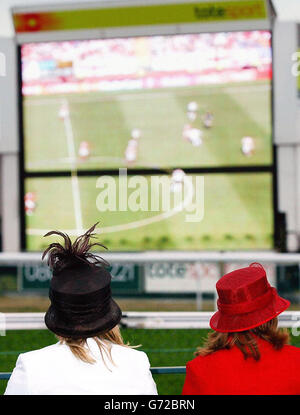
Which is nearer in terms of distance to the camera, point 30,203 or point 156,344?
point 156,344

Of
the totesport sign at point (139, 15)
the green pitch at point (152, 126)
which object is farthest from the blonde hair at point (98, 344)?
the totesport sign at point (139, 15)

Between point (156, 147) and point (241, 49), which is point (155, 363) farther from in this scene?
point (241, 49)

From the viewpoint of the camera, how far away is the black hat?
1729 millimetres

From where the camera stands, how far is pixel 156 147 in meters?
9.20

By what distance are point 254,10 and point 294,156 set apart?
2139 mm

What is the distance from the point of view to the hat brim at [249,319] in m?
1.88

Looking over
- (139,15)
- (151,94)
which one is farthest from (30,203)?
(139,15)

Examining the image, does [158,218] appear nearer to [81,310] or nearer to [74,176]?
[74,176]

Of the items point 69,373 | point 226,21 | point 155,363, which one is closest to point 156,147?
point 226,21

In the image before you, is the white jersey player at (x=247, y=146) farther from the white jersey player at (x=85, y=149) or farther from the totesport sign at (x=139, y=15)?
the white jersey player at (x=85, y=149)

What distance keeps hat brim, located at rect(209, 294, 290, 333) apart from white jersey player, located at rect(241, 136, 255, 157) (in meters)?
7.27

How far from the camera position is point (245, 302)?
1.90 meters

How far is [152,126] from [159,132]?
0.14 meters

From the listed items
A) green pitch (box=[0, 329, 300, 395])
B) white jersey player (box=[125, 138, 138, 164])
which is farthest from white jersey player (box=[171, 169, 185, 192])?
green pitch (box=[0, 329, 300, 395])
